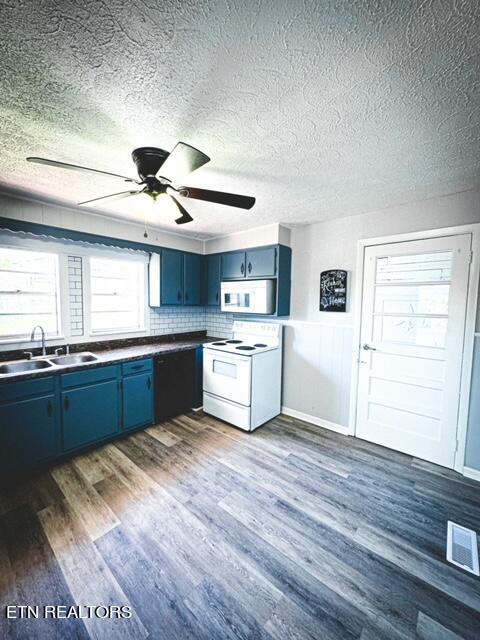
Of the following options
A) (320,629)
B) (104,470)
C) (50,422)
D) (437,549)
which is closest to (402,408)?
(437,549)

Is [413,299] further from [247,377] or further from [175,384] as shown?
[175,384]

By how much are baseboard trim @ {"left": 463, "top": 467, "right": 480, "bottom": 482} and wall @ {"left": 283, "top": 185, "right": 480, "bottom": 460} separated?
3.54ft

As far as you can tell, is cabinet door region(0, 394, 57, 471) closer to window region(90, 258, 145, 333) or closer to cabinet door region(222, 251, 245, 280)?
window region(90, 258, 145, 333)

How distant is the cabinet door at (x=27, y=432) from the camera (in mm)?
2119

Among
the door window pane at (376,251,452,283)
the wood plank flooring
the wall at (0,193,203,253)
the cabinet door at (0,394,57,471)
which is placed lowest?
the wood plank flooring

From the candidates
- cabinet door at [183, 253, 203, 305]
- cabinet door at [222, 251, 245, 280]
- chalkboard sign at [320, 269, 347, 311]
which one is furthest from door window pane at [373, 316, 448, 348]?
cabinet door at [183, 253, 203, 305]

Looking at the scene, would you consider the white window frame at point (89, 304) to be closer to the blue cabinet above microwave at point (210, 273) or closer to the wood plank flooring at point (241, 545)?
the blue cabinet above microwave at point (210, 273)

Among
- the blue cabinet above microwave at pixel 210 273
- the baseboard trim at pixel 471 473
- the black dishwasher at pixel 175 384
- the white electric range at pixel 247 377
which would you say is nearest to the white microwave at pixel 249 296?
the blue cabinet above microwave at pixel 210 273

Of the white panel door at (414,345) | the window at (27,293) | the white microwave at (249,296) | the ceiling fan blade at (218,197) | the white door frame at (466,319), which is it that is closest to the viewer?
the ceiling fan blade at (218,197)

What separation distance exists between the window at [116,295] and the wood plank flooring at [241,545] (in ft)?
4.99

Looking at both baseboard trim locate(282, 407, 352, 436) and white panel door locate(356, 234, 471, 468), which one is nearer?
white panel door locate(356, 234, 471, 468)

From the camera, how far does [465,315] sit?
232cm

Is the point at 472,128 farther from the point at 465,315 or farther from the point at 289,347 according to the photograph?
the point at 289,347

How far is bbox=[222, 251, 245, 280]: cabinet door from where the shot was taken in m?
3.58
